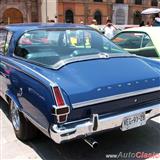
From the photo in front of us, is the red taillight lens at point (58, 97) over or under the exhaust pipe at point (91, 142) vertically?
over

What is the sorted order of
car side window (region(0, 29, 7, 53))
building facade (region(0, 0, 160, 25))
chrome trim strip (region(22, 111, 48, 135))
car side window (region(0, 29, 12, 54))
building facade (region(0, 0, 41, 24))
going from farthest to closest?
building facade (region(0, 0, 160, 25)), building facade (region(0, 0, 41, 24)), car side window (region(0, 29, 7, 53)), car side window (region(0, 29, 12, 54)), chrome trim strip (region(22, 111, 48, 135))

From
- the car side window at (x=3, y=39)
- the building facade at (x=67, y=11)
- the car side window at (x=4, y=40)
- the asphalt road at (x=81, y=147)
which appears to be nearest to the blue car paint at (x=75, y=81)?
the asphalt road at (x=81, y=147)

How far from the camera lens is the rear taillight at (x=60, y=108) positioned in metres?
3.39

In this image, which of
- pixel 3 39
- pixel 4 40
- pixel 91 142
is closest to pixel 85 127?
pixel 91 142

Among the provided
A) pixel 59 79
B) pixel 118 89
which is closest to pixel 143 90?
pixel 118 89

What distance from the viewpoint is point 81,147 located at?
14.2 feet

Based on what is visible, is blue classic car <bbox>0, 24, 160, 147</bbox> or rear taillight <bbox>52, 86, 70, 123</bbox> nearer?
rear taillight <bbox>52, 86, 70, 123</bbox>

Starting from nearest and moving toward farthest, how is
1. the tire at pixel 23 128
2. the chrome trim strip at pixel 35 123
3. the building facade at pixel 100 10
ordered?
the chrome trim strip at pixel 35 123
the tire at pixel 23 128
the building facade at pixel 100 10

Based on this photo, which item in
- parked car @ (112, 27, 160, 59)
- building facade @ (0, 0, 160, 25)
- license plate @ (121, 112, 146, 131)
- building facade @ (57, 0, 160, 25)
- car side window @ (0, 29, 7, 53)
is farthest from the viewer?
building facade @ (57, 0, 160, 25)

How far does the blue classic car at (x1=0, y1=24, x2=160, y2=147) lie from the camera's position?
3.50 metres

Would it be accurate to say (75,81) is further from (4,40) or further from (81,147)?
(4,40)

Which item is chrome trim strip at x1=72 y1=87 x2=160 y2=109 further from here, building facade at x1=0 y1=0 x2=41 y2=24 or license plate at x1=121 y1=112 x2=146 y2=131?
building facade at x1=0 y1=0 x2=41 y2=24

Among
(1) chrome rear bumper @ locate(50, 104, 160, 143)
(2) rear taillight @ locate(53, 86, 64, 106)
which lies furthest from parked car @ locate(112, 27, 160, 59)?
(2) rear taillight @ locate(53, 86, 64, 106)

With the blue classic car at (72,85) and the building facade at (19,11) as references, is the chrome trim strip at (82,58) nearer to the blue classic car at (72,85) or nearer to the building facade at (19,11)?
the blue classic car at (72,85)
